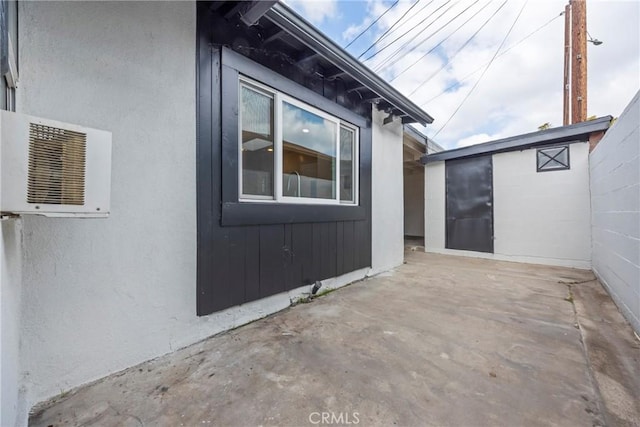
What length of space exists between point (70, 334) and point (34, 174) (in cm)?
98

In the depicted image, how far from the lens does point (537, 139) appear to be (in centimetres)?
486

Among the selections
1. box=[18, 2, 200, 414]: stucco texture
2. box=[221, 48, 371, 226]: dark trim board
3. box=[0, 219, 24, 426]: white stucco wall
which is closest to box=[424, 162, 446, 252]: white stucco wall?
box=[221, 48, 371, 226]: dark trim board

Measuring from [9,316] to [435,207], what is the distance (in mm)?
6916

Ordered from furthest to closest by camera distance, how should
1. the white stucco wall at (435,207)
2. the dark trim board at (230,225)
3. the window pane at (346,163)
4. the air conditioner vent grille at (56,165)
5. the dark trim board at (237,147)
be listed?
the white stucco wall at (435,207) < the window pane at (346,163) < the dark trim board at (237,147) < the dark trim board at (230,225) < the air conditioner vent grille at (56,165)

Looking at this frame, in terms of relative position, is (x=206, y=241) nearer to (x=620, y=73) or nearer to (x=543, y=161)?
(x=543, y=161)

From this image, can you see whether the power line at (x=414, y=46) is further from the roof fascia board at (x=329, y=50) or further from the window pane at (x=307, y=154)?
the window pane at (x=307, y=154)

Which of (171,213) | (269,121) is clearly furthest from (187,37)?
(171,213)

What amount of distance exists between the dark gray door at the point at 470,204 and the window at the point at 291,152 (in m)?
3.71

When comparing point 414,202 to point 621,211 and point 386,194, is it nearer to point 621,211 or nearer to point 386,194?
point 386,194

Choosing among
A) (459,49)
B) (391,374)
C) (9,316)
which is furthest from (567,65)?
(9,316)

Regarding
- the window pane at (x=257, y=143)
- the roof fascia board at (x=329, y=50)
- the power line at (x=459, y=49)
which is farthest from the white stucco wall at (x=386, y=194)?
the power line at (x=459, y=49)

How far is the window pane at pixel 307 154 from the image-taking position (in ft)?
8.63

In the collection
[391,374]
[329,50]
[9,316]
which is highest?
[329,50]

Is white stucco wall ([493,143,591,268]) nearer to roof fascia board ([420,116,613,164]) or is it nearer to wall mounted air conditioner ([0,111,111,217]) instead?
roof fascia board ([420,116,613,164])
